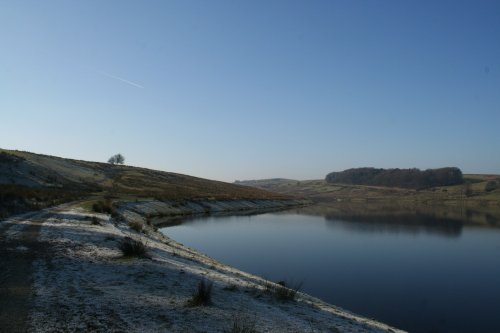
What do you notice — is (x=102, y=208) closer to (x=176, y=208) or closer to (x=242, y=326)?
(x=176, y=208)

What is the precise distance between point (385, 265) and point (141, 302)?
78.4 ft

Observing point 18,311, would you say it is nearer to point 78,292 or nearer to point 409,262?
point 78,292

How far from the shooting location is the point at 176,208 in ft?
212

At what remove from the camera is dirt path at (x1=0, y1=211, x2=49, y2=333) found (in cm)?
838

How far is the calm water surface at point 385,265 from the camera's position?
19.0m

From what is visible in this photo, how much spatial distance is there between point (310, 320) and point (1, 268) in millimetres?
9854

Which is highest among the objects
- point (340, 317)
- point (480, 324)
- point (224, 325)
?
point (224, 325)

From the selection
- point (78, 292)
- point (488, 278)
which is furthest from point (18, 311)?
point (488, 278)

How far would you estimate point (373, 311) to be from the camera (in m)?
18.7

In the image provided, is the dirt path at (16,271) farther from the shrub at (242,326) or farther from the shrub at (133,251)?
the shrub at (242,326)

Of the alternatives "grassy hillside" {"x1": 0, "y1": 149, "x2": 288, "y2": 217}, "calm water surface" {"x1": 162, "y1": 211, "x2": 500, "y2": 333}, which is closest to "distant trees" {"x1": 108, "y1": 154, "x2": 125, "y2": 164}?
"grassy hillside" {"x1": 0, "y1": 149, "x2": 288, "y2": 217}

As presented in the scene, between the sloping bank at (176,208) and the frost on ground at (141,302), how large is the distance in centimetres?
2590

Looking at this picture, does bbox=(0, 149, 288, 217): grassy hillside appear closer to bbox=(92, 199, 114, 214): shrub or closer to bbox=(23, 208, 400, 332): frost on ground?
bbox=(92, 199, 114, 214): shrub

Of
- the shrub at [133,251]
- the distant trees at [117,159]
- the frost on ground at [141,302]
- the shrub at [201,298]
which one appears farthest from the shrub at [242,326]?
the distant trees at [117,159]
